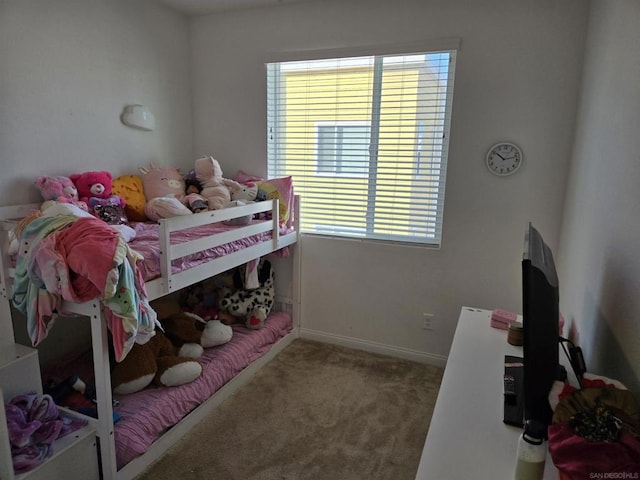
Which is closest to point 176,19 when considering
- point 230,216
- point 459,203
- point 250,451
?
point 230,216

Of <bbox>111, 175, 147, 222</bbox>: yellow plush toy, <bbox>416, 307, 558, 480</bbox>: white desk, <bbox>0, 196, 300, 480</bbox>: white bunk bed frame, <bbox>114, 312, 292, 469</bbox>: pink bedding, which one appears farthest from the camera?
<bbox>111, 175, 147, 222</bbox>: yellow plush toy

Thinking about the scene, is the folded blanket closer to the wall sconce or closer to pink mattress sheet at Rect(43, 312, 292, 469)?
pink mattress sheet at Rect(43, 312, 292, 469)

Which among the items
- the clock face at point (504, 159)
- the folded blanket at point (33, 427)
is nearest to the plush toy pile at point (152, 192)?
the folded blanket at point (33, 427)

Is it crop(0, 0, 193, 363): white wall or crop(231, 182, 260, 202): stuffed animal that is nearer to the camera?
crop(0, 0, 193, 363): white wall

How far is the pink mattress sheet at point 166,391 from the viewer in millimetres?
1833

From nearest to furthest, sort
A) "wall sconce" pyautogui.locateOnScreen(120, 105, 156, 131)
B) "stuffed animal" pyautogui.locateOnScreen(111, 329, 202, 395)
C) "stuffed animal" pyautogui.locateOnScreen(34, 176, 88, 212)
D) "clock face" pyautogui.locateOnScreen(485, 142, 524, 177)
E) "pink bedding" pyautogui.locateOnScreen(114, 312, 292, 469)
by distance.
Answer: "pink bedding" pyautogui.locateOnScreen(114, 312, 292, 469) < "stuffed animal" pyautogui.locateOnScreen(111, 329, 202, 395) < "stuffed animal" pyautogui.locateOnScreen(34, 176, 88, 212) < "clock face" pyautogui.locateOnScreen(485, 142, 524, 177) < "wall sconce" pyautogui.locateOnScreen(120, 105, 156, 131)

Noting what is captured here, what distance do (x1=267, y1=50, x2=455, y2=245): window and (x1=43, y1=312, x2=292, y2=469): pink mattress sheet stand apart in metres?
0.94

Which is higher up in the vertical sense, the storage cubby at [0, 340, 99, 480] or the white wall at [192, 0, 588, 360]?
the white wall at [192, 0, 588, 360]

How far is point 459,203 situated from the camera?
8.61 ft

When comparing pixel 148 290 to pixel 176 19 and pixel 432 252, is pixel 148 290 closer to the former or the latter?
pixel 432 252

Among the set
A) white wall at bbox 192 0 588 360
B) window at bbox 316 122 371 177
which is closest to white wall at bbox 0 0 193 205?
white wall at bbox 192 0 588 360

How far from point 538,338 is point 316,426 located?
146 centimetres

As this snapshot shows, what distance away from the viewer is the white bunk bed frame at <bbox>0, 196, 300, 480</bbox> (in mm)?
1625

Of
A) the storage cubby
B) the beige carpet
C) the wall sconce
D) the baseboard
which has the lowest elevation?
the beige carpet
